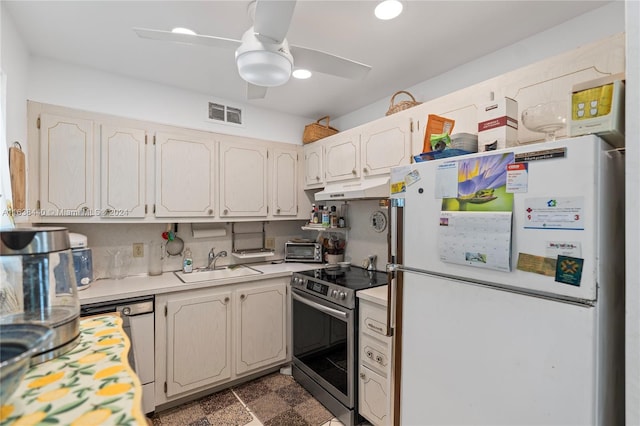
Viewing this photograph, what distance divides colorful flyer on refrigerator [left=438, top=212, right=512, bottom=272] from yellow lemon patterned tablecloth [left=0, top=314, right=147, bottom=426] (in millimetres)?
1139

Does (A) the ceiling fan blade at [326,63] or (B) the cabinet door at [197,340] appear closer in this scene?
(A) the ceiling fan blade at [326,63]

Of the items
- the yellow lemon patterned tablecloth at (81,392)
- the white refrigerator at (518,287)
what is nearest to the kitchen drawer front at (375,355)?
the white refrigerator at (518,287)

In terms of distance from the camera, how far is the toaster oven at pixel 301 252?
3.10m

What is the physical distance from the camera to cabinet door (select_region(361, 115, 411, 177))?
6.95ft

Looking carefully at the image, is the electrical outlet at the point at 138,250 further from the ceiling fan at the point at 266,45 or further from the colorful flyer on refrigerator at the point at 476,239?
the colorful flyer on refrigerator at the point at 476,239

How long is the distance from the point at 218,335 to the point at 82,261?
1.10 metres

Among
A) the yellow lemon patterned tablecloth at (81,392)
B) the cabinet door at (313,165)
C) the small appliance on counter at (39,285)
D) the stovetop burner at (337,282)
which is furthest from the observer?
the cabinet door at (313,165)

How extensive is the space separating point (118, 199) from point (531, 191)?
2.53 m

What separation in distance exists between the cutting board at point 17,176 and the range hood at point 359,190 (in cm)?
191

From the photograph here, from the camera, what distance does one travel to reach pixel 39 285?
741 mm

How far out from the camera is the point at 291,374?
2.62 meters

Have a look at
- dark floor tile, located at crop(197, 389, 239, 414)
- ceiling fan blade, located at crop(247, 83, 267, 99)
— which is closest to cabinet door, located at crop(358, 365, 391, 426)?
dark floor tile, located at crop(197, 389, 239, 414)

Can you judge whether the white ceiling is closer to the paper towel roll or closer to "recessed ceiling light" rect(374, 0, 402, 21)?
"recessed ceiling light" rect(374, 0, 402, 21)

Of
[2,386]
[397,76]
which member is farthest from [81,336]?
[397,76]
